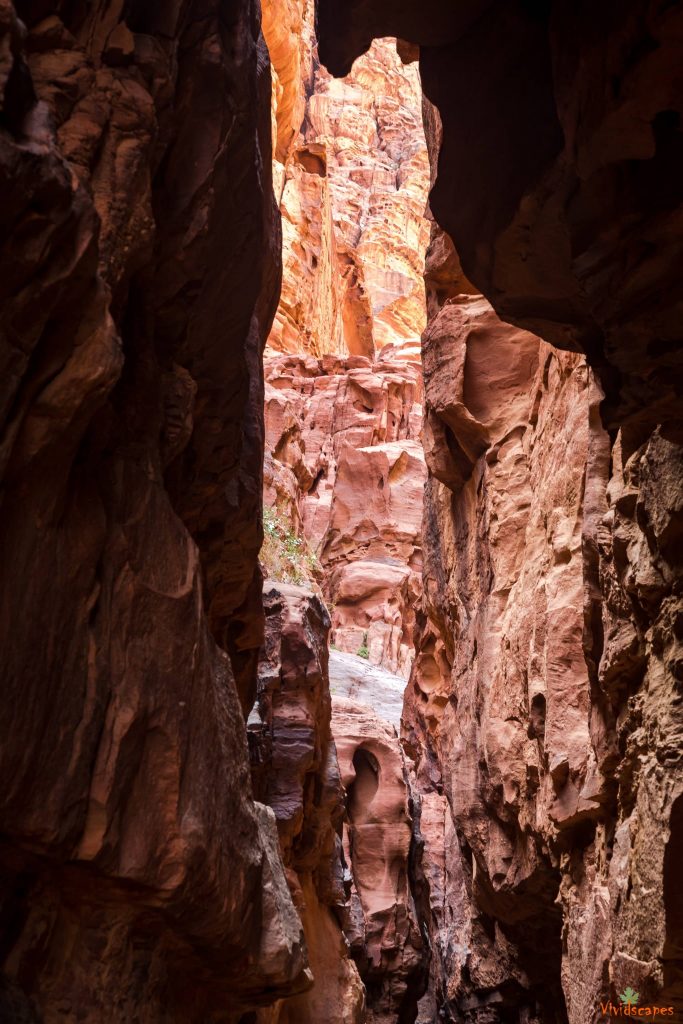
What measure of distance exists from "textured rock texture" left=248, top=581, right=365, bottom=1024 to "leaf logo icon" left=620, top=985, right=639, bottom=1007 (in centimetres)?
482

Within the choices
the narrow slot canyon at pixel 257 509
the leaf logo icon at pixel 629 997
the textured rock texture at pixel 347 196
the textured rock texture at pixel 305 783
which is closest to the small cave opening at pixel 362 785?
the textured rock texture at pixel 305 783

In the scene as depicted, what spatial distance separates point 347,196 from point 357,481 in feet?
81.2

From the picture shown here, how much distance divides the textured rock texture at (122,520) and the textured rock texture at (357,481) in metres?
22.4

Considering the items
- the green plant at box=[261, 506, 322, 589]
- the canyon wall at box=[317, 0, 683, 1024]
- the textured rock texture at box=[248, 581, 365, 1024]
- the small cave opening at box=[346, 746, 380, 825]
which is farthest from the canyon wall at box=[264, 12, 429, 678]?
the canyon wall at box=[317, 0, 683, 1024]

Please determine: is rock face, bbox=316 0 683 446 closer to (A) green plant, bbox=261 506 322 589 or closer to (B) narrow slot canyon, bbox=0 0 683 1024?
(B) narrow slot canyon, bbox=0 0 683 1024

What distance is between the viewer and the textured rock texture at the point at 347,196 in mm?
39750

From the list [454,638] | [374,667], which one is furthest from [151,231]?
[374,667]

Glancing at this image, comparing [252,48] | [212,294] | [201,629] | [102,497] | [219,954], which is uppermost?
[252,48]

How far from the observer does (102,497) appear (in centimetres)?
556

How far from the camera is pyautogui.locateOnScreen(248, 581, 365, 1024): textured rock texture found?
12.1m

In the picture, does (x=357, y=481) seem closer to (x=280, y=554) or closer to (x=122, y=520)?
(x=280, y=554)

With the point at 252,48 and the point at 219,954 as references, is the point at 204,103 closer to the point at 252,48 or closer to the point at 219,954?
the point at 252,48

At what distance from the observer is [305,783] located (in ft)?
42.3

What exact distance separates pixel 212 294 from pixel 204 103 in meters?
1.27
